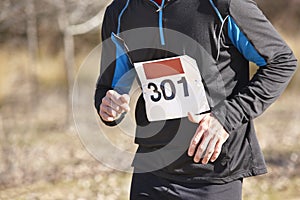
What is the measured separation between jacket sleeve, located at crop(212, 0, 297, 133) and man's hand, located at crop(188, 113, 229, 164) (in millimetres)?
26

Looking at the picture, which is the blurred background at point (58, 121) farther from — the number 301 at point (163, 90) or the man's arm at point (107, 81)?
the number 301 at point (163, 90)

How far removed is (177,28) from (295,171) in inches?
182

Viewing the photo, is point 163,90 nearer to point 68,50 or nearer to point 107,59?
point 107,59

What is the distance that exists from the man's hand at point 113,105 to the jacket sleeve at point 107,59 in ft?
→ 0.42

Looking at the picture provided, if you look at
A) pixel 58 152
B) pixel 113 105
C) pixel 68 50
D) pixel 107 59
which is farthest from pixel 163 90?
pixel 68 50

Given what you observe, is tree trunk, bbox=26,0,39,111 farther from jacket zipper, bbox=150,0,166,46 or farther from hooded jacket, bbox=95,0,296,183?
jacket zipper, bbox=150,0,166,46

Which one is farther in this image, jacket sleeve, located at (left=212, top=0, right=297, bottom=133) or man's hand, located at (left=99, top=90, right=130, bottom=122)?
man's hand, located at (left=99, top=90, right=130, bottom=122)

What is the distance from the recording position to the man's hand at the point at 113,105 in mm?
2277

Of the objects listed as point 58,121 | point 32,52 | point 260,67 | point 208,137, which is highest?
point 32,52

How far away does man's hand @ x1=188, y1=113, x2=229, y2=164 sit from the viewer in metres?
2.12

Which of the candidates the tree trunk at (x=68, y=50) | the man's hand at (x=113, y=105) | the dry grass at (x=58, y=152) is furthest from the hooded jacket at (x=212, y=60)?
the tree trunk at (x=68, y=50)

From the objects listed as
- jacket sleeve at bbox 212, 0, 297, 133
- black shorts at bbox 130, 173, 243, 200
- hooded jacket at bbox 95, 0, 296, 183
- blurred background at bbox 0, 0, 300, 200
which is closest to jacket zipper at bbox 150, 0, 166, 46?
hooded jacket at bbox 95, 0, 296, 183

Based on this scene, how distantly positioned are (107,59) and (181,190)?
Answer: 624 millimetres

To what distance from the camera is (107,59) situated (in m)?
2.54
